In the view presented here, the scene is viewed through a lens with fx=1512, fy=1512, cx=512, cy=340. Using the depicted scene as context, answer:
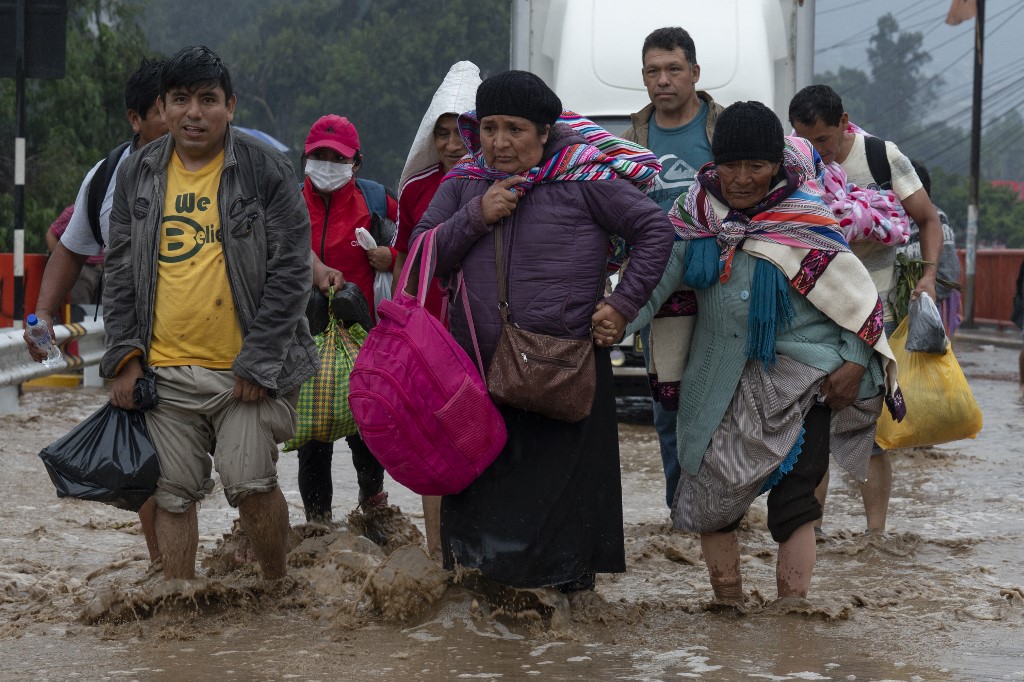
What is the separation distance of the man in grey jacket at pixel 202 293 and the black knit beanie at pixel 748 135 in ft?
4.74

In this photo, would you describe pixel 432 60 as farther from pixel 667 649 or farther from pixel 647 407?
pixel 667 649

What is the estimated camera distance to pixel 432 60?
5975cm

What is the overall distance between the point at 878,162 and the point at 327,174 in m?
2.37

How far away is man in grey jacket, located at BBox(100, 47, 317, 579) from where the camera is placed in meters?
4.99

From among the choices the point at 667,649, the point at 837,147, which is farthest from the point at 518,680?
the point at 837,147

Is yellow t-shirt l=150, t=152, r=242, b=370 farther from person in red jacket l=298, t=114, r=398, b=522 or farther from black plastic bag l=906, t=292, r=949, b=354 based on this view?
black plastic bag l=906, t=292, r=949, b=354

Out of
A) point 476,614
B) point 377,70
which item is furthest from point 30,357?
point 377,70

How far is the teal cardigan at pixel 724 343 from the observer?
5016mm

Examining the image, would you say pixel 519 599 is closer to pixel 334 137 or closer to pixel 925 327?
pixel 334 137

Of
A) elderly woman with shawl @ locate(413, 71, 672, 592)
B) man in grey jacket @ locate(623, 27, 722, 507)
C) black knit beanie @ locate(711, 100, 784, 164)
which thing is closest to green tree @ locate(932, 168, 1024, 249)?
man in grey jacket @ locate(623, 27, 722, 507)

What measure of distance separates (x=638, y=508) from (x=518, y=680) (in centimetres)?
356

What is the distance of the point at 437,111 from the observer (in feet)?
19.5

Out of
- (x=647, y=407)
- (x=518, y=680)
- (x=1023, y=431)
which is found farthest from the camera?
(x=647, y=407)

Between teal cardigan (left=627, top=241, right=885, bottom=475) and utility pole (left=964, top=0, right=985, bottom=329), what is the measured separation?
914 inches
